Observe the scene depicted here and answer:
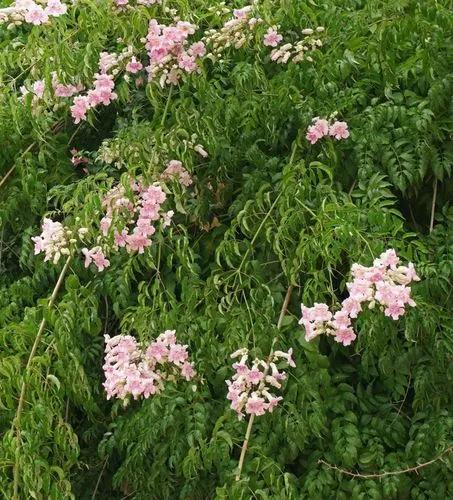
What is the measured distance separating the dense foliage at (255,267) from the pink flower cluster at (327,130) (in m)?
0.04

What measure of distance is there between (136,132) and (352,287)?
100 centimetres

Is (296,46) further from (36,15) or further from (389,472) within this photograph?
(389,472)

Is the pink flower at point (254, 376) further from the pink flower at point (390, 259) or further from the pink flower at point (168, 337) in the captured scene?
the pink flower at point (390, 259)

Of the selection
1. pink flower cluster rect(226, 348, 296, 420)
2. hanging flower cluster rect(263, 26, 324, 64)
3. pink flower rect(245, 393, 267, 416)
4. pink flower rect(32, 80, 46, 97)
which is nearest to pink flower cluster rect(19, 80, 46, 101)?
pink flower rect(32, 80, 46, 97)

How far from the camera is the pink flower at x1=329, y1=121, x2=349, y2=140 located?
3.37 metres

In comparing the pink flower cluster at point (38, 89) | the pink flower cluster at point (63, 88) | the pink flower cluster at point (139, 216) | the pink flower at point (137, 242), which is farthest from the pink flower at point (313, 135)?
the pink flower cluster at point (38, 89)

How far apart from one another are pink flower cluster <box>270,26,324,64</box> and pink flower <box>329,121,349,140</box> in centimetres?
24

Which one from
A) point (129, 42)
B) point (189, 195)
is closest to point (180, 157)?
point (189, 195)

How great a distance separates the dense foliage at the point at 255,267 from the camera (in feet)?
10.3

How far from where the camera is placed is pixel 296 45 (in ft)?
11.6

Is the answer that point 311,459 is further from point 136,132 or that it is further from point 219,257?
point 136,132

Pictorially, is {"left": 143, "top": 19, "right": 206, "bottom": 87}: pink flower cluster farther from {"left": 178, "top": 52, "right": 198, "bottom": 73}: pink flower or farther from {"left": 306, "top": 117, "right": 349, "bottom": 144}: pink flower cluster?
{"left": 306, "top": 117, "right": 349, "bottom": 144}: pink flower cluster

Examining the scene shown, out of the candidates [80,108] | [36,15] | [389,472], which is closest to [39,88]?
[80,108]

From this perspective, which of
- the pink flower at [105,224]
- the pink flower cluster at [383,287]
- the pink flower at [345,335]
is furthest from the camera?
the pink flower at [105,224]
